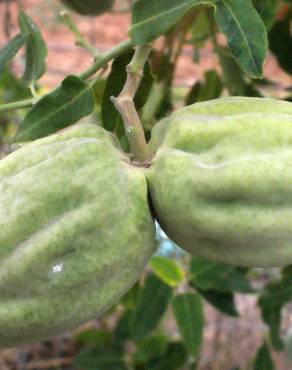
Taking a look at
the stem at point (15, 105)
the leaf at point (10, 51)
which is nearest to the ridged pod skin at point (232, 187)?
the stem at point (15, 105)

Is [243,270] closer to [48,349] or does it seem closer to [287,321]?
[287,321]

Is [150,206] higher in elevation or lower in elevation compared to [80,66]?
higher

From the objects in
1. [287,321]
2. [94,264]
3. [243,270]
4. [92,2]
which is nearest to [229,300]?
[243,270]

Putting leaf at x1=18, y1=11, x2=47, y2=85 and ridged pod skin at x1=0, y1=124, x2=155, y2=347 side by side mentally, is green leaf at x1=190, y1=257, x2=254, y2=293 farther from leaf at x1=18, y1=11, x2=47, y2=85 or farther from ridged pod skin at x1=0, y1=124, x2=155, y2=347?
ridged pod skin at x1=0, y1=124, x2=155, y2=347

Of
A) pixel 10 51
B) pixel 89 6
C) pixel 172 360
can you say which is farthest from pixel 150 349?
pixel 10 51

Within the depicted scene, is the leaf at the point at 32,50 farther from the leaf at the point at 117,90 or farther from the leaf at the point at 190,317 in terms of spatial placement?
the leaf at the point at 190,317

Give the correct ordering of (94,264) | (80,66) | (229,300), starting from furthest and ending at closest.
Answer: (80,66) < (229,300) < (94,264)

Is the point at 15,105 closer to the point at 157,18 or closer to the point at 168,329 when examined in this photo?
the point at 157,18
